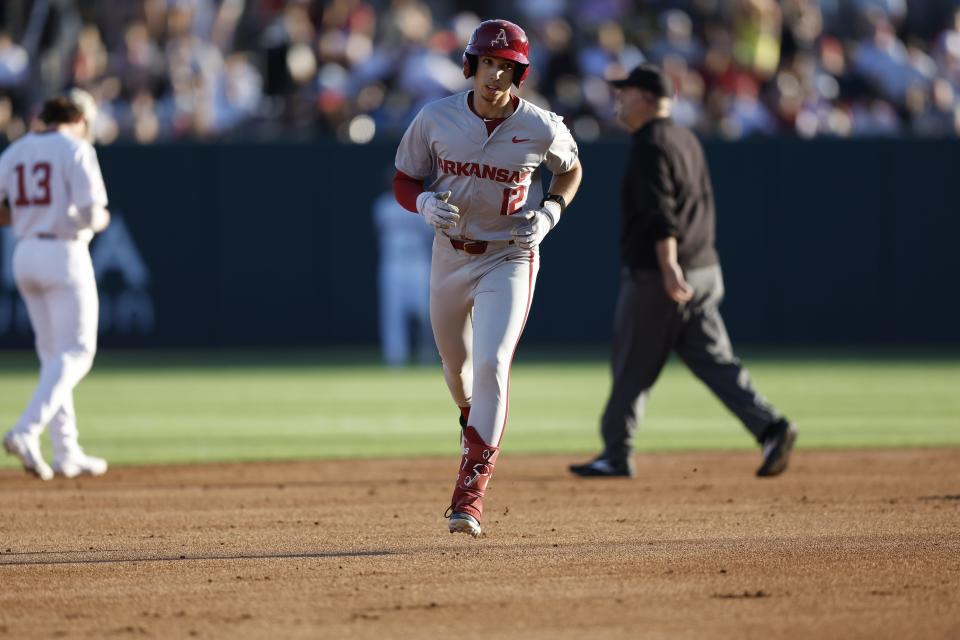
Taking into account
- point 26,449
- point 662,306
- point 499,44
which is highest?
point 499,44

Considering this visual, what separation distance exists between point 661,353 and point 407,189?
2565 millimetres

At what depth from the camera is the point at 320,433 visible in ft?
39.3

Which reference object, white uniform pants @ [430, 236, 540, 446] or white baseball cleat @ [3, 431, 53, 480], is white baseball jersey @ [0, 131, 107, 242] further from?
white uniform pants @ [430, 236, 540, 446]

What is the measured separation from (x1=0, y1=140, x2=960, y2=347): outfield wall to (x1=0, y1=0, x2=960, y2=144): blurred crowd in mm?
493

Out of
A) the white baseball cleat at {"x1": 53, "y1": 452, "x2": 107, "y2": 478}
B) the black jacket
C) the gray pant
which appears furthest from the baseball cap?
the white baseball cleat at {"x1": 53, "y1": 452, "x2": 107, "y2": 478}

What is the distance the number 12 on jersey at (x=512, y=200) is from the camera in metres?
6.89

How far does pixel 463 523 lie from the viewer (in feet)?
21.6

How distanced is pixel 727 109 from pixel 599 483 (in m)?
12.9

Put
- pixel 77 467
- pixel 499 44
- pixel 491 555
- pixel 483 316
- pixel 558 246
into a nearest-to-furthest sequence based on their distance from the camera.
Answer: pixel 491 555
pixel 499 44
pixel 483 316
pixel 77 467
pixel 558 246

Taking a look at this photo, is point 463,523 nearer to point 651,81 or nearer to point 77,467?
point 651,81

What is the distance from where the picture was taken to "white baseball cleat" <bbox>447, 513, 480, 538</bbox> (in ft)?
21.6

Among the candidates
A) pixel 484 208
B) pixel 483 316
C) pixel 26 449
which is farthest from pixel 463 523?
pixel 26 449

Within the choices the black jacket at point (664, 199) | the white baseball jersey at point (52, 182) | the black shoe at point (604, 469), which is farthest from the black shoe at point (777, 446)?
the white baseball jersey at point (52, 182)

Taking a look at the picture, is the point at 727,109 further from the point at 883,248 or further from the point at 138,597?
the point at 138,597
